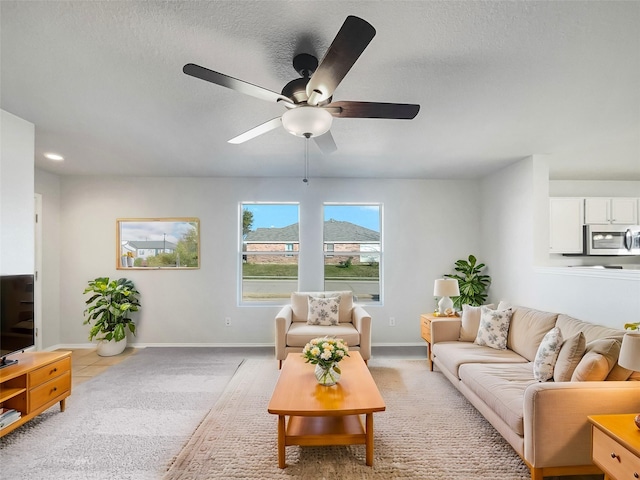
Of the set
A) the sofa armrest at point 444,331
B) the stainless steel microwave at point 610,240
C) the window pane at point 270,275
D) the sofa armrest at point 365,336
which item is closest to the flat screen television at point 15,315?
the window pane at point 270,275

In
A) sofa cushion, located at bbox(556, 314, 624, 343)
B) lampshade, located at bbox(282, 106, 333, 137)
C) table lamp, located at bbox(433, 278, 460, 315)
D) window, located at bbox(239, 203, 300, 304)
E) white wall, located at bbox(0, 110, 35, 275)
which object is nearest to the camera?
lampshade, located at bbox(282, 106, 333, 137)

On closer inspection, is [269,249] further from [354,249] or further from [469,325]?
[469,325]

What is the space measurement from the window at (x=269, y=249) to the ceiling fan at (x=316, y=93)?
2915 mm

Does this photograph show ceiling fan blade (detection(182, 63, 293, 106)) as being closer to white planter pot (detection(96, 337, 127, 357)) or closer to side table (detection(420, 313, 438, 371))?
side table (detection(420, 313, 438, 371))

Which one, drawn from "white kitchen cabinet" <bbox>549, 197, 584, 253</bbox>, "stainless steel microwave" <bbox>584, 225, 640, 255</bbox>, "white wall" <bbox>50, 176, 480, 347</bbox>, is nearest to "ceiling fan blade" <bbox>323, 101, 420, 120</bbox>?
"white wall" <bbox>50, 176, 480, 347</bbox>

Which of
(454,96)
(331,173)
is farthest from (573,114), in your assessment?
(331,173)

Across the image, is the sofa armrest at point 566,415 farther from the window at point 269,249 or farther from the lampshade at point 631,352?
the window at point 269,249

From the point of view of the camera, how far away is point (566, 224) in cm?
438

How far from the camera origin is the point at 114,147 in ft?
11.1

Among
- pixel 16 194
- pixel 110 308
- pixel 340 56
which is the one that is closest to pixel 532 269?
pixel 340 56

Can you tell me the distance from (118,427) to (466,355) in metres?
3.01

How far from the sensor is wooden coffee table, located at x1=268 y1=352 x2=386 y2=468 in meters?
1.96

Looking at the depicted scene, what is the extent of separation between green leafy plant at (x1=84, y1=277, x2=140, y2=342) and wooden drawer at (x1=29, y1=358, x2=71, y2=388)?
1588 millimetres

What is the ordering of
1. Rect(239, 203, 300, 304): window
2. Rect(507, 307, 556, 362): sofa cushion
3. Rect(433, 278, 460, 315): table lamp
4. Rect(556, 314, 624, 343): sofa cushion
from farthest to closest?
Rect(239, 203, 300, 304): window
Rect(433, 278, 460, 315): table lamp
Rect(507, 307, 556, 362): sofa cushion
Rect(556, 314, 624, 343): sofa cushion
